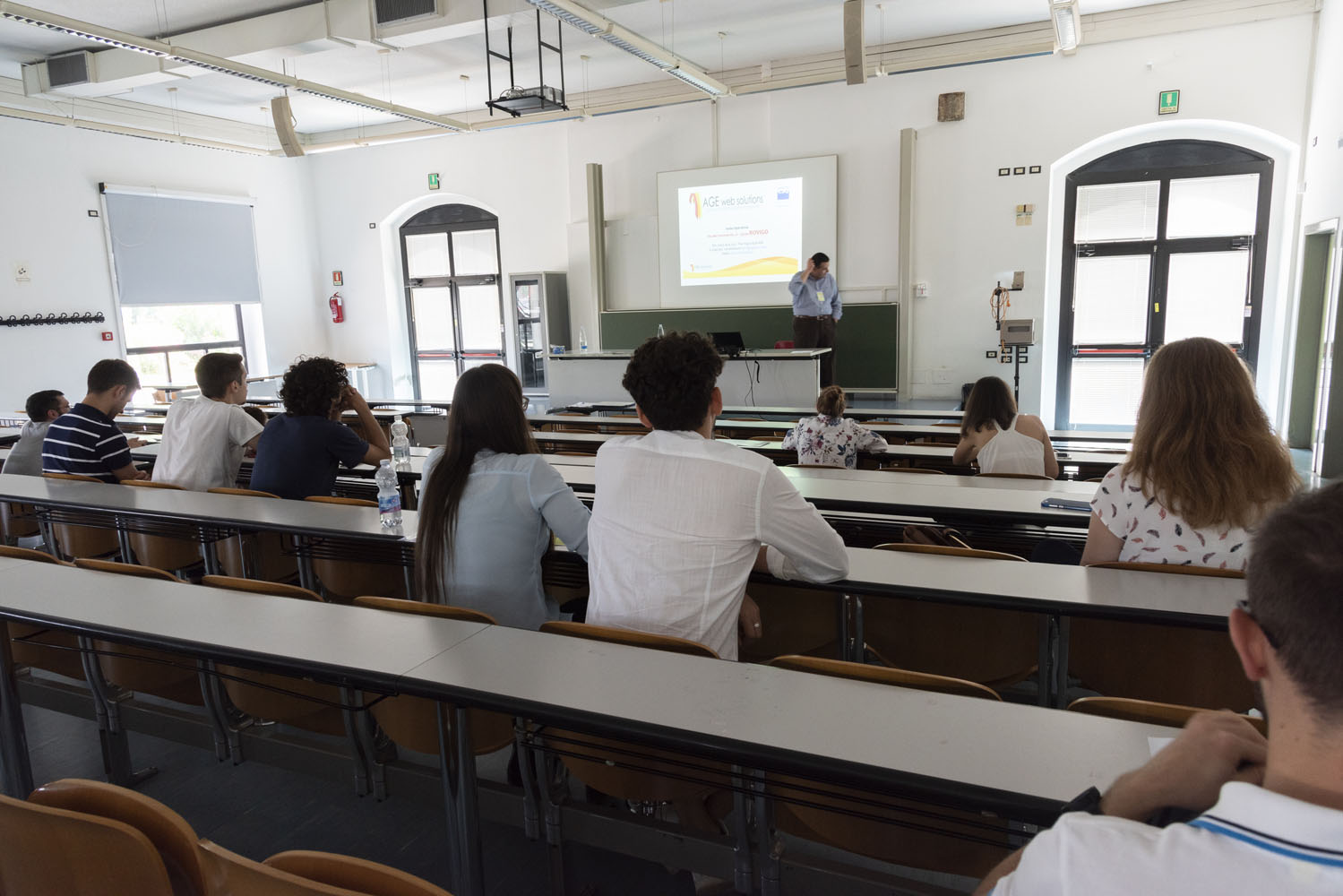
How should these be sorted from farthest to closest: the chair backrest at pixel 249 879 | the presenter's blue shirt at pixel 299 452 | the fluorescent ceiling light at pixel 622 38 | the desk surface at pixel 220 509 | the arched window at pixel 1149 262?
the arched window at pixel 1149 262 < the fluorescent ceiling light at pixel 622 38 < the presenter's blue shirt at pixel 299 452 < the desk surface at pixel 220 509 < the chair backrest at pixel 249 879

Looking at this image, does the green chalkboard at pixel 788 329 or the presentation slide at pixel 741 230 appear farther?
the presentation slide at pixel 741 230

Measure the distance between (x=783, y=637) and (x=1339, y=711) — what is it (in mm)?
1811

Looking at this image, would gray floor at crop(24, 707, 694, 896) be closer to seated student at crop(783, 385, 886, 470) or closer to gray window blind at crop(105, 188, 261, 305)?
seated student at crop(783, 385, 886, 470)

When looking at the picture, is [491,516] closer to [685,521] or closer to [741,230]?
[685,521]

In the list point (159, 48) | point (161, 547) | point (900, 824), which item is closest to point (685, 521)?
point (900, 824)

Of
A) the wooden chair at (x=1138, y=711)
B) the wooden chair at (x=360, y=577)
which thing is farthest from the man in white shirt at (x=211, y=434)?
the wooden chair at (x=1138, y=711)

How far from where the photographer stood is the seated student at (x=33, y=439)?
4.54 metres

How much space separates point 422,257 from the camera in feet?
38.0

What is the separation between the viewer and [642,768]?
1581mm

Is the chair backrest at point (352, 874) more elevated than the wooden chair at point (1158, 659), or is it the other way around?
the chair backrest at point (352, 874)

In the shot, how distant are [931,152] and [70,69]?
8401mm

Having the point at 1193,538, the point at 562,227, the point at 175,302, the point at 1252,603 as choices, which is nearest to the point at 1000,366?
the point at 562,227

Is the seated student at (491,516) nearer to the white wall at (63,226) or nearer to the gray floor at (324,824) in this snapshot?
the gray floor at (324,824)

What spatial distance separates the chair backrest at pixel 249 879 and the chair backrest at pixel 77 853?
0.10m
